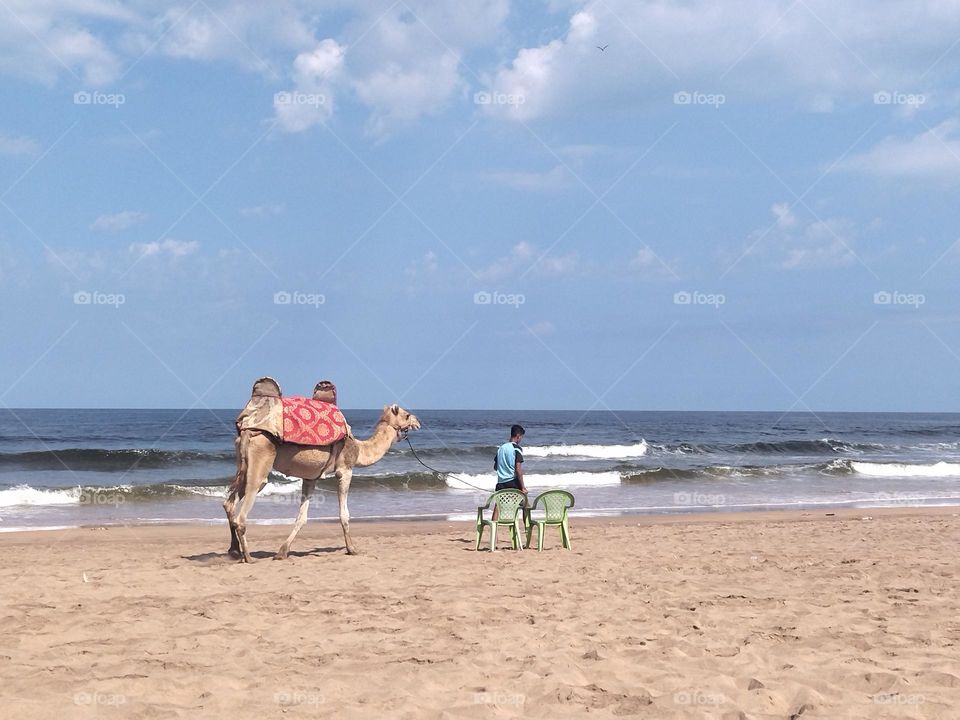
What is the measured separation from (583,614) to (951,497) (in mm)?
20577

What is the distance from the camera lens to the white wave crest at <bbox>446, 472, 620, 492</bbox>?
27.7 metres

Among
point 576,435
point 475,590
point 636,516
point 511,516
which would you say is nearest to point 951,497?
point 636,516

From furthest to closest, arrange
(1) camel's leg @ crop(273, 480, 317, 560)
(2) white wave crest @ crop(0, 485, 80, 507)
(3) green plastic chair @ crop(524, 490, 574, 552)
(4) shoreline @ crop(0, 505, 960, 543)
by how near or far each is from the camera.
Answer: (2) white wave crest @ crop(0, 485, 80, 507)
(4) shoreline @ crop(0, 505, 960, 543)
(3) green plastic chair @ crop(524, 490, 574, 552)
(1) camel's leg @ crop(273, 480, 317, 560)

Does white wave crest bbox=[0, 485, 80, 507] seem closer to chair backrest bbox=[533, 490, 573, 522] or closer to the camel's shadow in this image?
the camel's shadow

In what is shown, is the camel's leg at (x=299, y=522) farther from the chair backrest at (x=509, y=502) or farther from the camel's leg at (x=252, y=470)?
the chair backrest at (x=509, y=502)

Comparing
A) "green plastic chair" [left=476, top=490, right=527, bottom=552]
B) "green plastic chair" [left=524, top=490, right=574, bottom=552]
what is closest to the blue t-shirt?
"green plastic chair" [left=476, top=490, right=527, bottom=552]

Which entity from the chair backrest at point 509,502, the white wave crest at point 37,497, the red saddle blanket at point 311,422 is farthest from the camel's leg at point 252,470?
the white wave crest at point 37,497

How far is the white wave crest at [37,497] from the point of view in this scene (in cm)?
2209

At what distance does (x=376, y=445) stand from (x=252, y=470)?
2011 millimetres

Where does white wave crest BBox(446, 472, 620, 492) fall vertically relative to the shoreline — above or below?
above

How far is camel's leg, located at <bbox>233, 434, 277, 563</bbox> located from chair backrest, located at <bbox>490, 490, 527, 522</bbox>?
3.17 metres

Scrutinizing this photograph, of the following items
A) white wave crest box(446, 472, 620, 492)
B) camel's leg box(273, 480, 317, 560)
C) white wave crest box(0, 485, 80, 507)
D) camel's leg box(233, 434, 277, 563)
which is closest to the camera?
camel's leg box(233, 434, 277, 563)

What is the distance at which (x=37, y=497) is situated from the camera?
22.6 metres

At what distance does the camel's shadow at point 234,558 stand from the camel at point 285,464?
17cm
